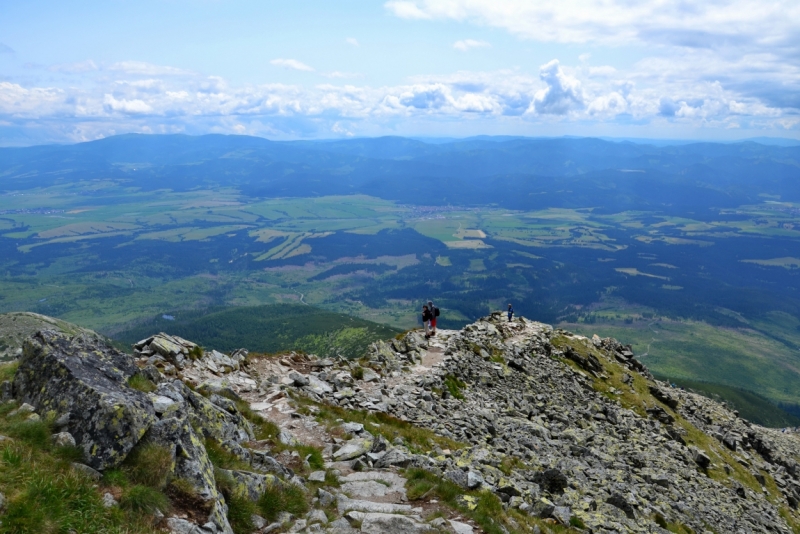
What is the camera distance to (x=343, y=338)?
193000 mm

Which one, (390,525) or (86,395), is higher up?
(86,395)

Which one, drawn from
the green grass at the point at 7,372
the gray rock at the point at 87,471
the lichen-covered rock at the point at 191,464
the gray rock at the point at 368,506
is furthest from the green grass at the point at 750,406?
the gray rock at the point at 87,471

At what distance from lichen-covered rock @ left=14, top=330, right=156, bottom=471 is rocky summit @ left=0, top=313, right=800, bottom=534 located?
0.16ft

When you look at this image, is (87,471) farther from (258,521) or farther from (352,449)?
(352,449)

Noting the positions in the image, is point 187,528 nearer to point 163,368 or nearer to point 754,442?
point 163,368

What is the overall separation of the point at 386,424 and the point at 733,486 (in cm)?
3175

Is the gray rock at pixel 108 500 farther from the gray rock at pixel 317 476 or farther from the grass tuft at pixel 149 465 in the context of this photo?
the gray rock at pixel 317 476

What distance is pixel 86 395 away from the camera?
43.7 feet

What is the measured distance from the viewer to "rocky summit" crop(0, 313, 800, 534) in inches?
531

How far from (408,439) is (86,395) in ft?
51.2

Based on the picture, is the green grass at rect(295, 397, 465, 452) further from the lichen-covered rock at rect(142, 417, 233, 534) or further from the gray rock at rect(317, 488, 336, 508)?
the lichen-covered rock at rect(142, 417, 233, 534)

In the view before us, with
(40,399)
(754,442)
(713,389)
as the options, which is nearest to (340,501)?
(40,399)

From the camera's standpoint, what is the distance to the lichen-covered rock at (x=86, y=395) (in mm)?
12500

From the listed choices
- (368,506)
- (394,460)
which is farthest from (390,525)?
(394,460)
